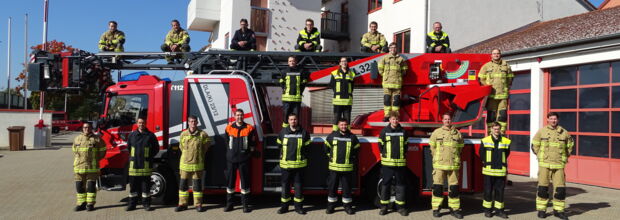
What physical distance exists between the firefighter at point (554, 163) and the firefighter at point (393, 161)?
2.29 meters

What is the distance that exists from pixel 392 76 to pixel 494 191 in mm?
2605

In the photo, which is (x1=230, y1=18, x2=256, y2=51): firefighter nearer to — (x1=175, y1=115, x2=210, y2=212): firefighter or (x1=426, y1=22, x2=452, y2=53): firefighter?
(x1=175, y1=115, x2=210, y2=212): firefighter

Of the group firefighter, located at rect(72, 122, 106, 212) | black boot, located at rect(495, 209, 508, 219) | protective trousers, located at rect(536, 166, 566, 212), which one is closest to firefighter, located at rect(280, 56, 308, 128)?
firefighter, located at rect(72, 122, 106, 212)

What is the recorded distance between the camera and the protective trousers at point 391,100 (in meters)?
8.20

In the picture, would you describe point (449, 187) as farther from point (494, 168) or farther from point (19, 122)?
point (19, 122)

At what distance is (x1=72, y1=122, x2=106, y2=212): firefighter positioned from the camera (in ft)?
25.2

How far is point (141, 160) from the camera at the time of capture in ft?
25.1

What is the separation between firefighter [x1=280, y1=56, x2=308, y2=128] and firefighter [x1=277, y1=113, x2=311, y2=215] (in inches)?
28.5

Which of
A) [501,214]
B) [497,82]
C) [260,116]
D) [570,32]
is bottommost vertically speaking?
[501,214]

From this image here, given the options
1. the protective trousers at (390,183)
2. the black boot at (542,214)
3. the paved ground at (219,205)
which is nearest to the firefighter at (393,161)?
the protective trousers at (390,183)

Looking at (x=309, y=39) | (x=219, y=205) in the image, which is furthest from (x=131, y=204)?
(x=309, y=39)

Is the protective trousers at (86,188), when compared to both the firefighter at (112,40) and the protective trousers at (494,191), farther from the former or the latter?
the protective trousers at (494,191)

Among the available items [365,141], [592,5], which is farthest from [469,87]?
[592,5]

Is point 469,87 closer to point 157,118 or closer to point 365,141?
point 365,141
